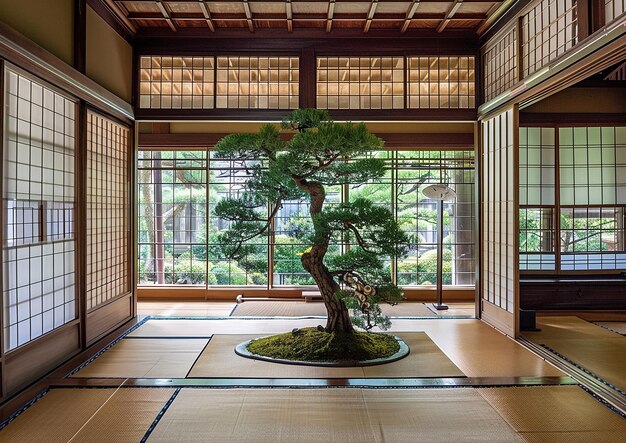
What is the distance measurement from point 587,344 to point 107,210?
5.22m

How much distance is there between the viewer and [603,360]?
4250mm

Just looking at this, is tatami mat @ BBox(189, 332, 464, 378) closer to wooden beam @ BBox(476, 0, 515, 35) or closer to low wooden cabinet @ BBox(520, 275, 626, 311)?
low wooden cabinet @ BBox(520, 275, 626, 311)

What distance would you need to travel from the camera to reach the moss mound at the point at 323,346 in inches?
164

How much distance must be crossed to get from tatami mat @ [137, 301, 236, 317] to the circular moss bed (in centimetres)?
186

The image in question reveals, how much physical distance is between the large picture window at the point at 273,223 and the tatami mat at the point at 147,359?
2788 mm

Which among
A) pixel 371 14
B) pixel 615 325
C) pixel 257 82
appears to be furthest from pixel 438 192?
pixel 257 82

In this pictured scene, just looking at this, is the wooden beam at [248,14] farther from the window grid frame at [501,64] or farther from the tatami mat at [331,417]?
the tatami mat at [331,417]

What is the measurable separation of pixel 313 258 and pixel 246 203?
2.69ft

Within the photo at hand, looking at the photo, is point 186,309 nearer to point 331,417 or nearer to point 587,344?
point 331,417

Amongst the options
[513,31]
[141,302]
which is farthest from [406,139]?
[141,302]

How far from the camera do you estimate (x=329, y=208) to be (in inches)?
173

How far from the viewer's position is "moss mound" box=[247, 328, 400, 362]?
4.17 meters

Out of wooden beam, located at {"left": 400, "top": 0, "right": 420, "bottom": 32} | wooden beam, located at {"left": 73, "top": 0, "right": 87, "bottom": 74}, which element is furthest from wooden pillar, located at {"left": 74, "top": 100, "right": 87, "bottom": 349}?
wooden beam, located at {"left": 400, "top": 0, "right": 420, "bottom": 32}

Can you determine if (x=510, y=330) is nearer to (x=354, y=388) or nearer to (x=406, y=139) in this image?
(x=354, y=388)
